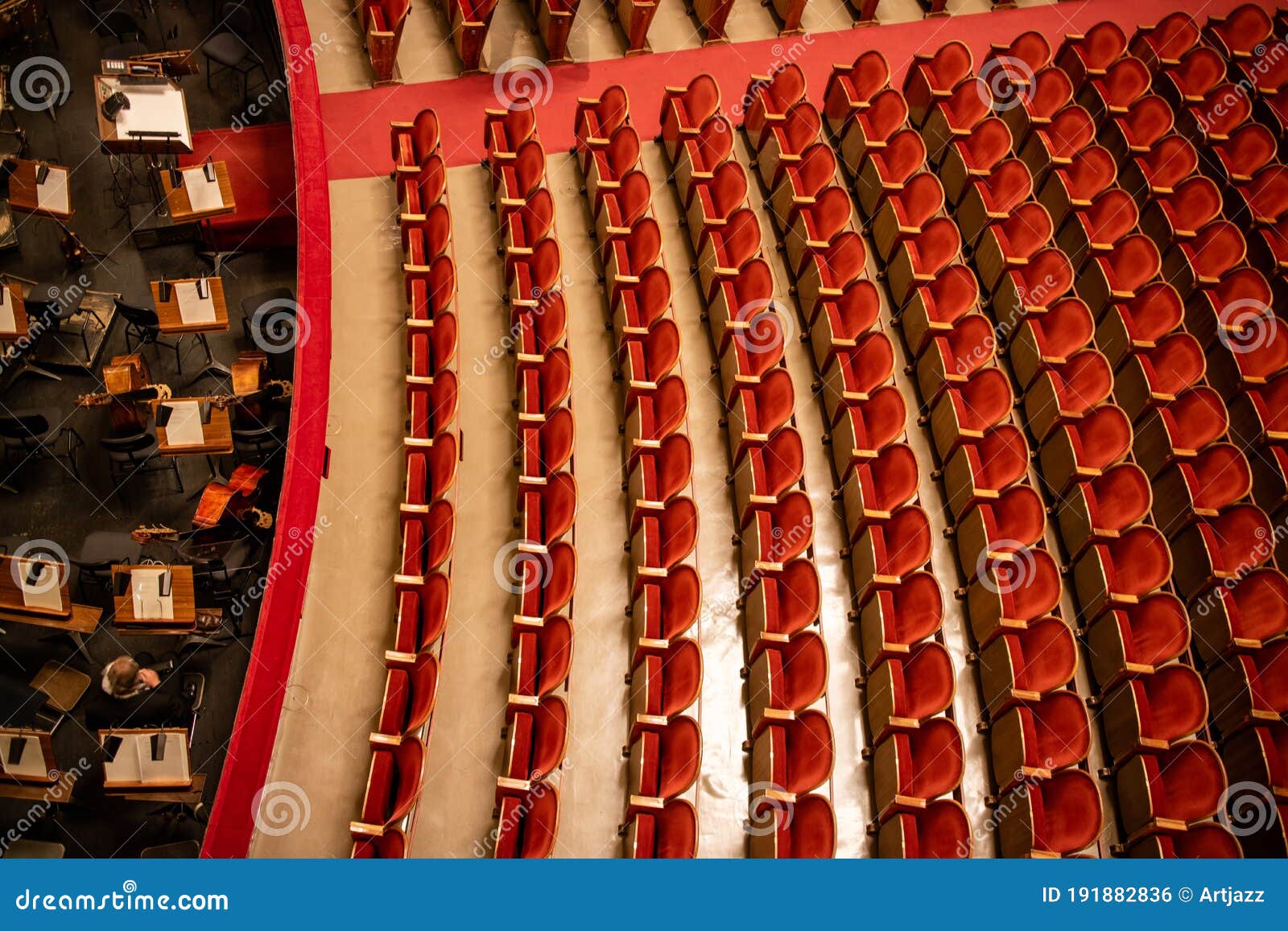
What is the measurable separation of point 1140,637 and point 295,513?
950 millimetres

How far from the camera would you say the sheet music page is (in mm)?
1374

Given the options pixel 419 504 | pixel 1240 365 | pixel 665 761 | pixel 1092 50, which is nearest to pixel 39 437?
pixel 419 504

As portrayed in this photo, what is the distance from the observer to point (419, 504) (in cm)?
121

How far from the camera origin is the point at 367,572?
4.15 feet

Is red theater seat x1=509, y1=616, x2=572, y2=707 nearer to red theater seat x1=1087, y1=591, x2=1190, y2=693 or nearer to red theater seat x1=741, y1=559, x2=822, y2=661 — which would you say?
red theater seat x1=741, y1=559, x2=822, y2=661

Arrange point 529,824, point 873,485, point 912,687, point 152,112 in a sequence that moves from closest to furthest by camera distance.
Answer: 1. point 529,824
2. point 912,687
3. point 873,485
4. point 152,112

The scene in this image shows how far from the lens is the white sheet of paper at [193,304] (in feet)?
4.51

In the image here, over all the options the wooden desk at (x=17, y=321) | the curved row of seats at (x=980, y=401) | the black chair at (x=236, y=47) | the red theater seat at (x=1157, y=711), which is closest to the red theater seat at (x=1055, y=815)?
the curved row of seats at (x=980, y=401)

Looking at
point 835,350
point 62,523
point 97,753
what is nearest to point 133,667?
point 97,753

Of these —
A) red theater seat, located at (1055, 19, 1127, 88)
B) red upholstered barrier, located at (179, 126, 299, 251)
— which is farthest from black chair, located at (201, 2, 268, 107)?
red theater seat, located at (1055, 19, 1127, 88)

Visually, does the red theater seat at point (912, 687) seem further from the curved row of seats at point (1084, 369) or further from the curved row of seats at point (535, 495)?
the curved row of seats at point (535, 495)

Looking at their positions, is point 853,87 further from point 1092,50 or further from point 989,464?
point 989,464

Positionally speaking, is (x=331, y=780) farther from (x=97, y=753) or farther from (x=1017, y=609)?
(x=1017, y=609)

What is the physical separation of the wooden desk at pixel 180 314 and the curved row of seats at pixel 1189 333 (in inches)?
46.4
